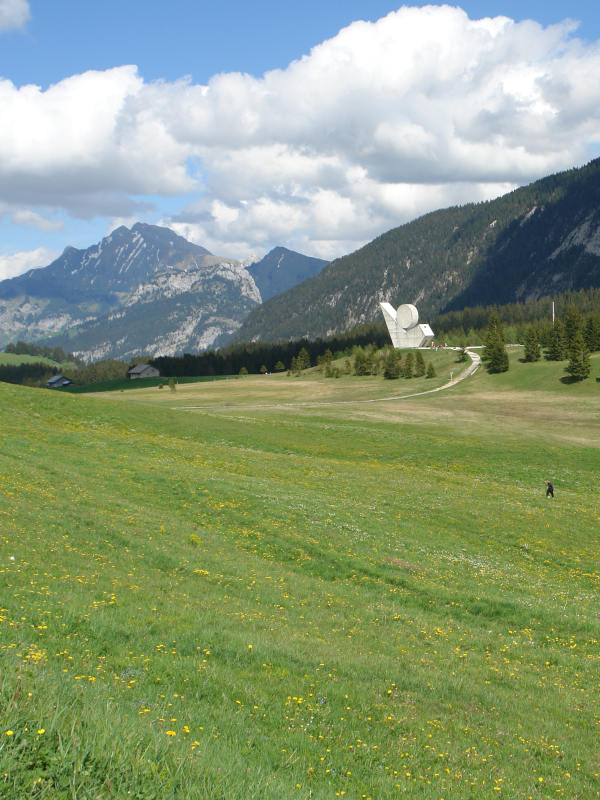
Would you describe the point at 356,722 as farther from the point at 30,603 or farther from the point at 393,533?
the point at 393,533

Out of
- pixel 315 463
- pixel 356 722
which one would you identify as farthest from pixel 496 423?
pixel 356 722

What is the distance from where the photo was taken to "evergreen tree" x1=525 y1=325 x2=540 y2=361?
139m

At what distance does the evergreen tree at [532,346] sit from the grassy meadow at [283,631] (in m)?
109

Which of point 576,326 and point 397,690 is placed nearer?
point 397,690

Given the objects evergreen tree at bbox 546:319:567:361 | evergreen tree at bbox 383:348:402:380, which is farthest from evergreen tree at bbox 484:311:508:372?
evergreen tree at bbox 383:348:402:380

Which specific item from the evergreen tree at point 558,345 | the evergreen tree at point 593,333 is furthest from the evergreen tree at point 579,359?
the evergreen tree at point 558,345

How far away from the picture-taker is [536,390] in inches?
4601

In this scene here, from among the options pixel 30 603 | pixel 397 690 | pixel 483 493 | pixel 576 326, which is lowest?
pixel 483 493

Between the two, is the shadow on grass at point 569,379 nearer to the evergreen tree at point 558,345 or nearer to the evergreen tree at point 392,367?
the evergreen tree at point 558,345

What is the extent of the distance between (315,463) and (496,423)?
135 feet

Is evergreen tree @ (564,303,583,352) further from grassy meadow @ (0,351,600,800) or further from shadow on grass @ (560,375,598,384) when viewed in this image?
grassy meadow @ (0,351,600,800)

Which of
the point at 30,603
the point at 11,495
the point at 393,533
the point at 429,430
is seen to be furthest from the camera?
the point at 429,430

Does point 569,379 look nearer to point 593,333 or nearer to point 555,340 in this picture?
point 593,333

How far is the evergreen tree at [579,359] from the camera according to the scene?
112562mm
